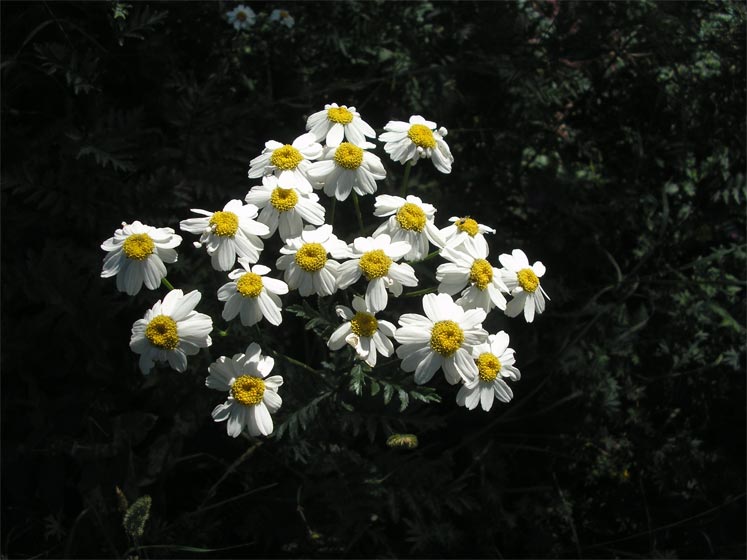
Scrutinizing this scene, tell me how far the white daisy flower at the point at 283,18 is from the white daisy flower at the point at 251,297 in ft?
6.09

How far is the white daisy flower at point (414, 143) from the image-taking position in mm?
2002

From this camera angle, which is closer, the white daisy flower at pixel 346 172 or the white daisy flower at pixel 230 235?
the white daisy flower at pixel 230 235

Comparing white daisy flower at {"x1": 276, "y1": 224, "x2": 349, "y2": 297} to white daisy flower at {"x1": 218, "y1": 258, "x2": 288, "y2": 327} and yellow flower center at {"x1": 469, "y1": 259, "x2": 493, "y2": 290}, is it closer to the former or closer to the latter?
white daisy flower at {"x1": 218, "y1": 258, "x2": 288, "y2": 327}

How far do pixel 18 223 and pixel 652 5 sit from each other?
2.93m

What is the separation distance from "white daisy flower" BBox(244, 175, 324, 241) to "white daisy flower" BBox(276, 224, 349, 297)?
6cm

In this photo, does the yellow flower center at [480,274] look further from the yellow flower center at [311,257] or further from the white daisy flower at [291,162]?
the white daisy flower at [291,162]

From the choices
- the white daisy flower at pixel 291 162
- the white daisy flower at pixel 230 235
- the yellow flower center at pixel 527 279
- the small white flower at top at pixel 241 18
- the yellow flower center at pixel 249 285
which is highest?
the white daisy flower at pixel 291 162

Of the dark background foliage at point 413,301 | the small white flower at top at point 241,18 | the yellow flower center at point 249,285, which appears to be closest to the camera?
the yellow flower center at point 249,285

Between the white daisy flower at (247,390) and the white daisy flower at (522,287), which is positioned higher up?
the white daisy flower at (522,287)

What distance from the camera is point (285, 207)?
1.80 meters

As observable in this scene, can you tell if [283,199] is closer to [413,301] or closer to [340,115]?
[340,115]

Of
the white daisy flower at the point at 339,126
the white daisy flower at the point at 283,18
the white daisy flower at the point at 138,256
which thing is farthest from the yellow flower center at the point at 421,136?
the white daisy flower at the point at 283,18

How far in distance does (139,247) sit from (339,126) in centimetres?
71

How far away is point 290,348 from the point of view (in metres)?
2.87
